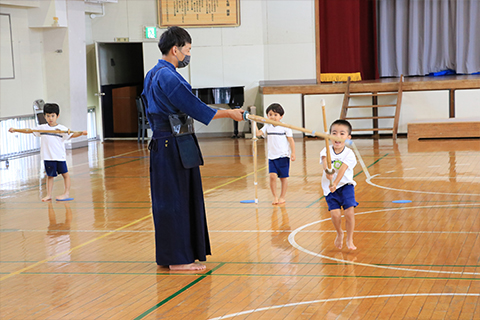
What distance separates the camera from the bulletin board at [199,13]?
14219 millimetres

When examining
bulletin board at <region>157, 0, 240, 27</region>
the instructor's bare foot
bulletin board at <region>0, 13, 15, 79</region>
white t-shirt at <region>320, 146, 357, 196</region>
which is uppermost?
bulletin board at <region>157, 0, 240, 27</region>

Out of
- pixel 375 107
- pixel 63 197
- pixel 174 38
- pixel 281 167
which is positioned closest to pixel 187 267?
pixel 174 38

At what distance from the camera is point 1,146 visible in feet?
39.7

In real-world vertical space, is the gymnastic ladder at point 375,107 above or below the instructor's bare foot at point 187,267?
above

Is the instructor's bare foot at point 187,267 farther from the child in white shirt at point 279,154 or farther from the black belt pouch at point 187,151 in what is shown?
the child in white shirt at point 279,154

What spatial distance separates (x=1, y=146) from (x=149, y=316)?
9739mm

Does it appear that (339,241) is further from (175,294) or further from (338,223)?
(175,294)

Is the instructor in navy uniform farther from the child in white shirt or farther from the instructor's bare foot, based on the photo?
the child in white shirt

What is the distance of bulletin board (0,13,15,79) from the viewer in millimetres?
11938

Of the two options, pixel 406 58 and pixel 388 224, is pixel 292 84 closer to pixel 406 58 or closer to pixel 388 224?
pixel 406 58

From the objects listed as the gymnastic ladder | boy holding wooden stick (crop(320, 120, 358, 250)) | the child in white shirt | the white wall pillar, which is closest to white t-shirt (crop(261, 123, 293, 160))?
the child in white shirt

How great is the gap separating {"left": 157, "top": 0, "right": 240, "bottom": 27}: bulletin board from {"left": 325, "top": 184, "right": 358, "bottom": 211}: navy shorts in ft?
33.8

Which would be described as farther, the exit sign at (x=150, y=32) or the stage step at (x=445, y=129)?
the exit sign at (x=150, y=32)

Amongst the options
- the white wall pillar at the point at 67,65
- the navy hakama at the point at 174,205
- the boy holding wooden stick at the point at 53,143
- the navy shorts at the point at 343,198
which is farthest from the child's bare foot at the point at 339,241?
the white wall pillar at the point at 67,65
